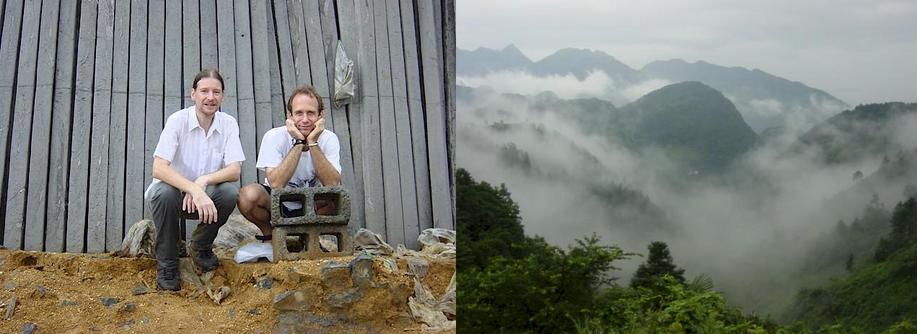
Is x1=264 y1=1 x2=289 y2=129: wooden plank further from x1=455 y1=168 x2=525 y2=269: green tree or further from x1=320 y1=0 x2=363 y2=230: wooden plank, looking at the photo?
x1=455 y1=168 x2=525 y2=269: green tree

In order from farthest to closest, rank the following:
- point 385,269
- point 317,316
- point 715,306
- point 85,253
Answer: point 85,253
point 385,269
point 317,316
point 715,306

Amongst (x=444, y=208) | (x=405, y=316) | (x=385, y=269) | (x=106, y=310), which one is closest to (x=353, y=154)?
(x=444, y=208)

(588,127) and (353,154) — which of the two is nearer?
(588,127)

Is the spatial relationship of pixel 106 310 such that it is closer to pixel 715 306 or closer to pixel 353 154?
pixel 353 154

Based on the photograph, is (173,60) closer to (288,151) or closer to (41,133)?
(41,133)

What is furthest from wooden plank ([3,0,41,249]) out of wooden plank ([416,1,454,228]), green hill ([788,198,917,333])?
green hill ([788,198,917,333])

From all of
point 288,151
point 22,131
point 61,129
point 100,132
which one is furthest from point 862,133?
point 22,131

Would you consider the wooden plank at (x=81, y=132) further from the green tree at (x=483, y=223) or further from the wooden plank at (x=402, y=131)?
the green tree at (x=483, y=223)
